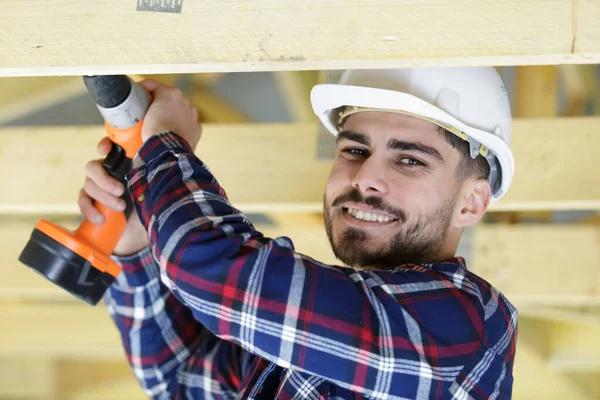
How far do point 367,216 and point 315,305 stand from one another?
39 centimetres

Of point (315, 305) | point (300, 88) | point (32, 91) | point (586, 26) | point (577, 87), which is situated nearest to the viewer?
point (586, 26)

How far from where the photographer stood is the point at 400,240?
4.99 ft

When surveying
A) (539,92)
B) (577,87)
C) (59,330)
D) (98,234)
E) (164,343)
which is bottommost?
(59,330)

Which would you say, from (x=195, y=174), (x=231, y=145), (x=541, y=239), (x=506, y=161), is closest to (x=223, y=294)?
(x=195, y=174)

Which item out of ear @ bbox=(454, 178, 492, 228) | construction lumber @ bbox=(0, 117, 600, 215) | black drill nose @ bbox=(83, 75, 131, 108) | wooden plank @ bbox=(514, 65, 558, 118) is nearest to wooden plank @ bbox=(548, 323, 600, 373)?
wooden plank @ bbox=(514, 65, 558, 118)

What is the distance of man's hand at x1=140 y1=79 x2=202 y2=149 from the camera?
1441mm

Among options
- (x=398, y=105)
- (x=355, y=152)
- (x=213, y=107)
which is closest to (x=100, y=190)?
(x=355, y=152)

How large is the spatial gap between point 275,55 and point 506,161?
841mm

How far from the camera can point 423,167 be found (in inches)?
59.7

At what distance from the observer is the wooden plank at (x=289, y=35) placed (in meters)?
0.99

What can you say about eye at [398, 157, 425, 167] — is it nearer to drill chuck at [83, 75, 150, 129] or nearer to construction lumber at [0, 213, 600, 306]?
drill chuck at [83, 75, 150, 129]

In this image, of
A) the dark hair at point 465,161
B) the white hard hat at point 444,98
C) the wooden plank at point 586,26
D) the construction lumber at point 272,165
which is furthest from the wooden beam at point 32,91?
the wooden plank at point 586,26

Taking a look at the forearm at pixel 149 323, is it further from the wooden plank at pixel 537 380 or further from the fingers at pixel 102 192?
the wooden plank at pixel 537 380

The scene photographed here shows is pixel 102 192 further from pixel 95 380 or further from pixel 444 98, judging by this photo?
pixel 95 380
